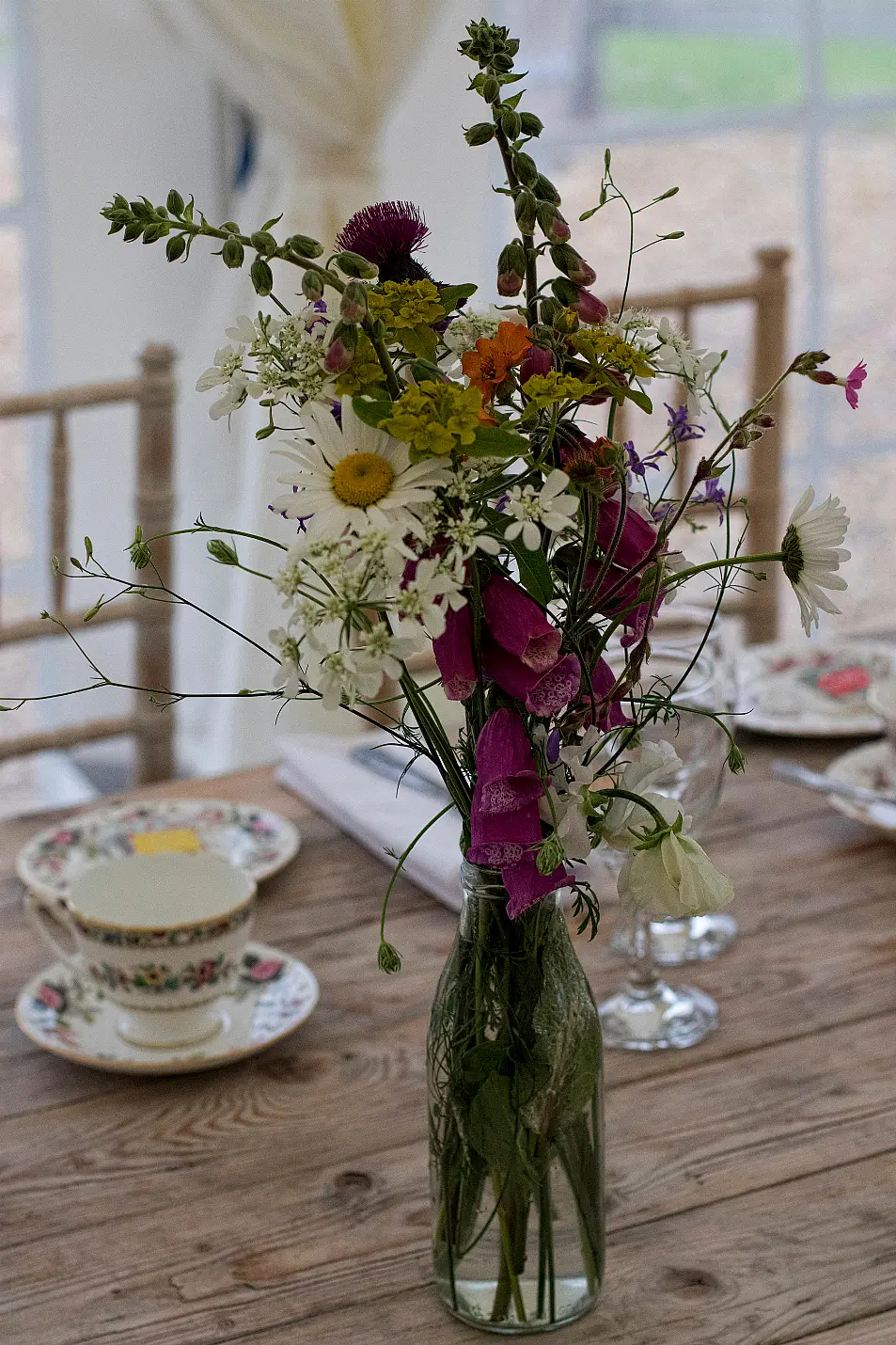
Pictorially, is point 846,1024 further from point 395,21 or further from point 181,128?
point 181,128

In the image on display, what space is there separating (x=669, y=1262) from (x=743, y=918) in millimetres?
373

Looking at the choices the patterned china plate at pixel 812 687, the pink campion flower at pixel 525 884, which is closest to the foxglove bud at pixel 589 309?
the pink campion flower at pixel 525 884

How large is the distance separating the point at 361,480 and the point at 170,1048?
19.5 inches

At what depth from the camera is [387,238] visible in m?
0.56

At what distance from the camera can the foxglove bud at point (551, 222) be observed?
544 millimetres

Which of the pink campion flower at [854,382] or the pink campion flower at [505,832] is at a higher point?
the pink campion flower at [854,382]

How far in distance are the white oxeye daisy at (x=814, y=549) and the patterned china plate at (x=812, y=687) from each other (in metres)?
0.73

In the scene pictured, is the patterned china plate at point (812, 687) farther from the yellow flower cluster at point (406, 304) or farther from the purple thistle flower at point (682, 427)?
the yellow flower cluster at point (406, 304)

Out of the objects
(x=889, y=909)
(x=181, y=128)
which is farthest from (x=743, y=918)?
(x=181, y=128)

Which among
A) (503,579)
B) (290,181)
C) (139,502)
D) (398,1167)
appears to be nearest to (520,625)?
(503,579)

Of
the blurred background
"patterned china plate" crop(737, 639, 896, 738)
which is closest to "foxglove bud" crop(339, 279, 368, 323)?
"patterned china plate" crop(737, 639, 896, 738)

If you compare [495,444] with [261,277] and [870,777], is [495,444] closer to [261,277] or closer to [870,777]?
[261,277]

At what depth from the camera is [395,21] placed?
7.23 ft

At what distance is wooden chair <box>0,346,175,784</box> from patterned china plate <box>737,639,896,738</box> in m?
0.58
